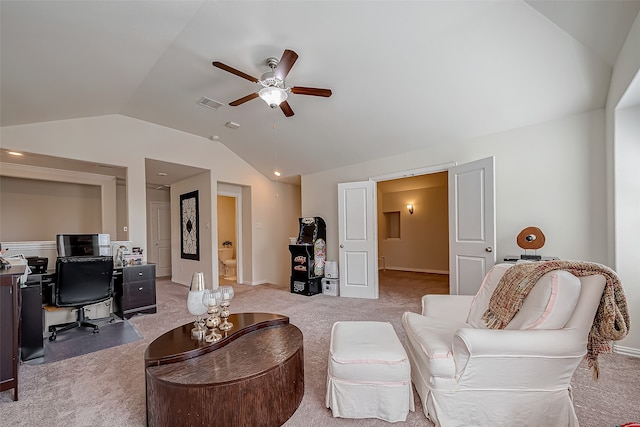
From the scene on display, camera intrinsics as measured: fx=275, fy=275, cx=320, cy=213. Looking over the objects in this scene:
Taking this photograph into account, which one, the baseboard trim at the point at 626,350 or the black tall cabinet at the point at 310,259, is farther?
the black tall cabinet at the point at 310,259

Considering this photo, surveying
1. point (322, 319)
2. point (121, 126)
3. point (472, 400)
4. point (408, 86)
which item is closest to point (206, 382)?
point (472, 400)

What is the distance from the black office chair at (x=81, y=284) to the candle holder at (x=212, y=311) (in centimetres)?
234

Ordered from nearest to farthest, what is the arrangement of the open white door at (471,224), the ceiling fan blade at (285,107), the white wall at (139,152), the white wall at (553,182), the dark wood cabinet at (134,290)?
1. the ceiling fan blade at (285,107)
2. the white wall at (553,182)
3. the open white door at (471,224)
4. the white wall at (139,152)
5. the dark wood cabinet at (134,290)

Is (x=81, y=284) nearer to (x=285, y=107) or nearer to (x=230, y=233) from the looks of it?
(x=285, y=107)

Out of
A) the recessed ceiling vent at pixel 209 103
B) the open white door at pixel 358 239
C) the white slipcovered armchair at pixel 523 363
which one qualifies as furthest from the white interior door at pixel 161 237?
the white slipcovered armchair at pixel 523 363

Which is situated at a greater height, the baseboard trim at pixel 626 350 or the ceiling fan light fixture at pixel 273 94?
the ceiling fan light fixture at pixel 273 94

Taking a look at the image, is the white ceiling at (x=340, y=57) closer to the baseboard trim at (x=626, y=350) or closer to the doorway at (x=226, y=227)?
the baseboard trim at (x=626, y=350)

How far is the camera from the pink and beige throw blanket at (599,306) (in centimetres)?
146

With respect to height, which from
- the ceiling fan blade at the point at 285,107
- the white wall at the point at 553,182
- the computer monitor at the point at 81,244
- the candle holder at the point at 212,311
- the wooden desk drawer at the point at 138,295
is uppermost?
the ceiling fan blade at the point at 285,107

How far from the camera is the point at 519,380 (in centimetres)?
155

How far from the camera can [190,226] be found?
19.5ft

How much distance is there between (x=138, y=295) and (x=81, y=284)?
2.77ft

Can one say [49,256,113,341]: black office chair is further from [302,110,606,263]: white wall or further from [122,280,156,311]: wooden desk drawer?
[302,110,606,263]: white wall

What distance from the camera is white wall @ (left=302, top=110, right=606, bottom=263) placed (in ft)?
9.79
